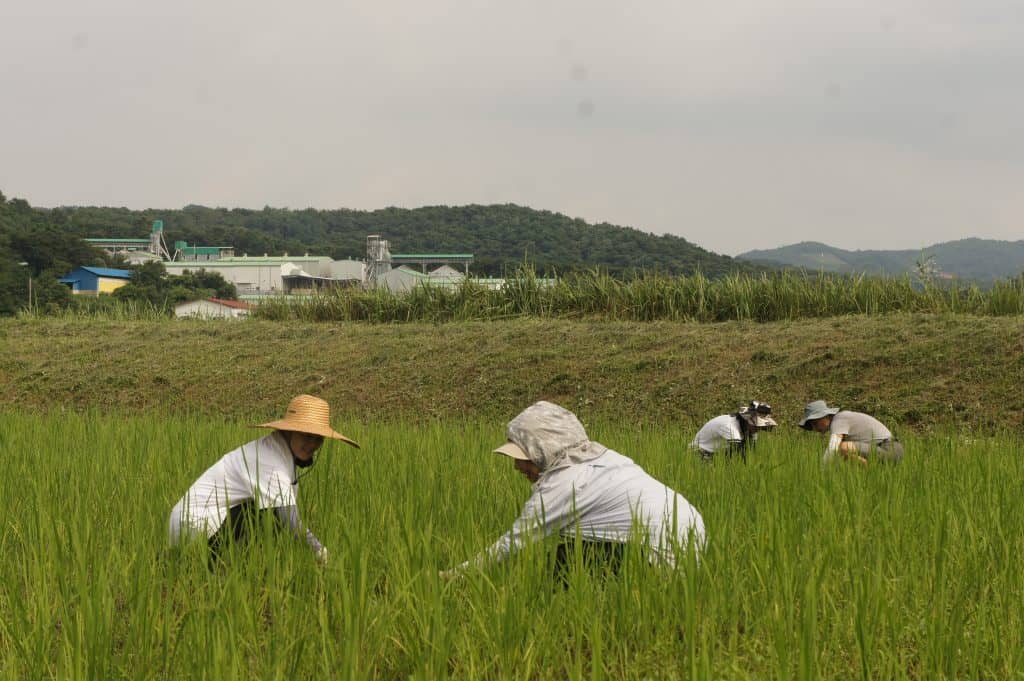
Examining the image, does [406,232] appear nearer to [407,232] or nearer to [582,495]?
[407,232]

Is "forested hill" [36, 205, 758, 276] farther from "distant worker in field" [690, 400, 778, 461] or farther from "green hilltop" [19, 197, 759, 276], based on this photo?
"distant worker in field" [690, 400, 778, 461]

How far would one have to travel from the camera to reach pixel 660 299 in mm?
17188

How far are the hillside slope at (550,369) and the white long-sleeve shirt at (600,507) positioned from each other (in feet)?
25.8

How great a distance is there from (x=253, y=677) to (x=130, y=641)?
1.34ft

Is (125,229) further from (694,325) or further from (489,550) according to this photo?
(489,550)

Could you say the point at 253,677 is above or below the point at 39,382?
above

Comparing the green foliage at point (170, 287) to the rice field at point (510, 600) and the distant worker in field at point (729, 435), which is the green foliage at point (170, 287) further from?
the rice field at point (510, 600)

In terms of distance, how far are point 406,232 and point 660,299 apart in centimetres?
5768

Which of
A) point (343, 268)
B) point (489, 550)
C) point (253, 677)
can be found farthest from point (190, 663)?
point (343, 268)

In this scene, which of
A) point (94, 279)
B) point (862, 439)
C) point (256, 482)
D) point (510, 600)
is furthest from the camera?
point (94, 279)

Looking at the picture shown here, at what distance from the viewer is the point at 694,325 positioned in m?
15.1

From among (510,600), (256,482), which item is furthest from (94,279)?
(510,600)

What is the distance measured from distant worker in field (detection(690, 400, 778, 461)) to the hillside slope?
12.4 ft

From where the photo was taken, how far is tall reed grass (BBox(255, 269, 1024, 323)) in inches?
610
